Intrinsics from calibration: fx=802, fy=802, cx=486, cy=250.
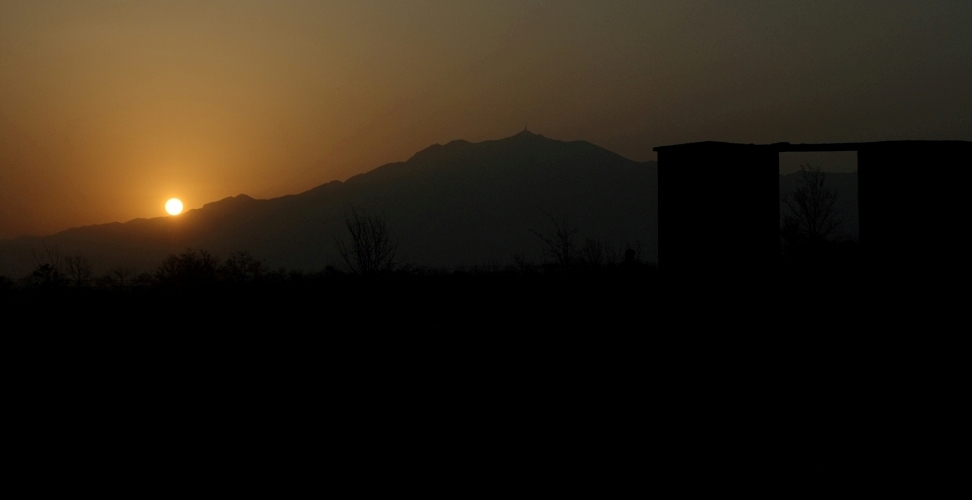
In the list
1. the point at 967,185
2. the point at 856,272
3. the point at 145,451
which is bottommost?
the point at 145,451

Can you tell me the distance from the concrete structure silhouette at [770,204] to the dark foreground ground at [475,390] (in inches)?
26.4

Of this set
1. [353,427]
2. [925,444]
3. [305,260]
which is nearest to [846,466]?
[925,444]

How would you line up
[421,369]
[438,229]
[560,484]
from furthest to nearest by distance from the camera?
[438,229] → [421,369] → [560,484]

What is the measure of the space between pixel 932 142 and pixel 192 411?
40.3ft

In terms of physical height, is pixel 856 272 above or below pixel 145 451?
above

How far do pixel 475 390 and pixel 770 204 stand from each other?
6974mm

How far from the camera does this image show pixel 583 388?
1002cm

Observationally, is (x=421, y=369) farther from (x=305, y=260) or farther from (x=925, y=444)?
(x=305, y=260)

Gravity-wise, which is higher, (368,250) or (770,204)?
(770,204)

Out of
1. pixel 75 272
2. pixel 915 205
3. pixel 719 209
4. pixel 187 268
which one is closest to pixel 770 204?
pixel 719 209

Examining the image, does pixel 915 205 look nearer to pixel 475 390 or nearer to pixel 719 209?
pixel 719 209

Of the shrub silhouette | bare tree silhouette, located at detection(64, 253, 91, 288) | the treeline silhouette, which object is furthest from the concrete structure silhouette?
the shrub silhouette

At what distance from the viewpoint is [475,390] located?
10.0 m

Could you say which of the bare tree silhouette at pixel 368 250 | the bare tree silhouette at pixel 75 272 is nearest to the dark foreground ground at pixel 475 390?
the bare tree silhouette at pixel 368 250
